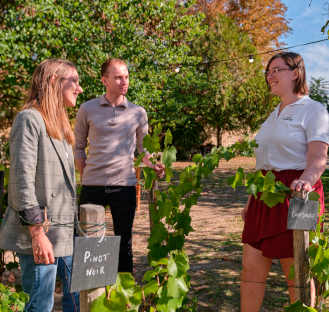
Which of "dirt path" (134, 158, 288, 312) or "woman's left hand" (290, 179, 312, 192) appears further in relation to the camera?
"dirt path" (134, 158, 288, 312)

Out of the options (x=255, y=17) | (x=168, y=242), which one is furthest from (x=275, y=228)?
(x=255, y=17)

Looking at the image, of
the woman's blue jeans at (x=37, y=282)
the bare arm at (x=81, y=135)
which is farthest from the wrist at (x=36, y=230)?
the bare arm at (x=81, y=135)

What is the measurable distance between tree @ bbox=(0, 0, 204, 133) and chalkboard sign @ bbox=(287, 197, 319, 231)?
20.2 feet

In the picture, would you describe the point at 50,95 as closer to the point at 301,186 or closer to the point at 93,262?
the point at 93,262

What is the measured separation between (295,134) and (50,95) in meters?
1.26

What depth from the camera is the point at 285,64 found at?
2.20m

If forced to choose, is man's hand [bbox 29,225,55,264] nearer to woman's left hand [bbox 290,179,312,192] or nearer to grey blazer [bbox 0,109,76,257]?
grey blazer [bbox 0,109,76,257]

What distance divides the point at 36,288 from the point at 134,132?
4.80 ft

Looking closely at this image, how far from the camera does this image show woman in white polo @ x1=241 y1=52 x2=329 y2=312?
82.8 inches

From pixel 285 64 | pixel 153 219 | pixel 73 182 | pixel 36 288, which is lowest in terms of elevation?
pixel 36 288

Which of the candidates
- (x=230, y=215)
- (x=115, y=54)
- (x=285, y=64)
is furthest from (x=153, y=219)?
(x=115, y=54)

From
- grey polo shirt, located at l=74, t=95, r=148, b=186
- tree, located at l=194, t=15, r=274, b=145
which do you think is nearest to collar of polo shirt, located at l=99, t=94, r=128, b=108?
grey polo shirt, located at l=74, t=95, r=148, b=186

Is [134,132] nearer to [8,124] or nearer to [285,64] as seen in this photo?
[285,64]

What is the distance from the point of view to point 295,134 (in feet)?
7.05
